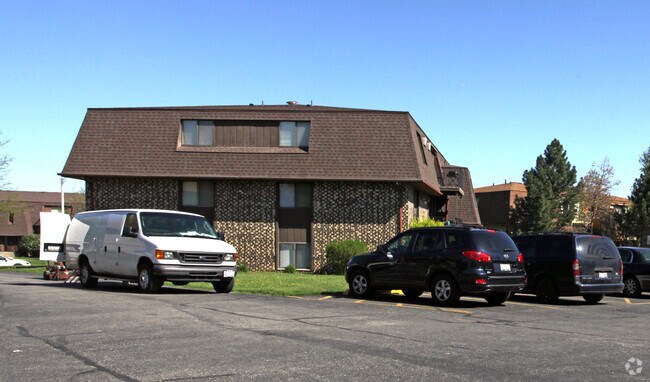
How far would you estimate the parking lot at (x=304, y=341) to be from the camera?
24.1ft

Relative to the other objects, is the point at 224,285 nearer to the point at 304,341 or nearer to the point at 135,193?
the point at 304,341

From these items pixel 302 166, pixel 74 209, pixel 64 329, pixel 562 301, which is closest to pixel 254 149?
pixel 302 166

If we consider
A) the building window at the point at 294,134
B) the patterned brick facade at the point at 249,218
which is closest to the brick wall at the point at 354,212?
the patterned brick facade at the point at 249,218

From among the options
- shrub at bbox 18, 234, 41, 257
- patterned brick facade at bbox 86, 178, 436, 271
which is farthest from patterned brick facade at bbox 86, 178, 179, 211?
shrub at bbox 18, 234, 41, 257

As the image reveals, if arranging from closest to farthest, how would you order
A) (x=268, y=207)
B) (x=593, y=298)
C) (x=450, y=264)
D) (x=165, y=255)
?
(x=450, y=264) < (x=165, y=255) < (x=593, y=298) < (x=268, y=207)

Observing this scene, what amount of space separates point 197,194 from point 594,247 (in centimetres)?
2179

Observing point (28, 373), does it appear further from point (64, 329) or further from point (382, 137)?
point (382, 137)

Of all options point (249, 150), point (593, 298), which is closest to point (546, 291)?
point (593, 298)

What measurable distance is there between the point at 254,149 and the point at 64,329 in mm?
24963

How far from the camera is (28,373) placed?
23.3ft

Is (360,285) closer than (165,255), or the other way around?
(165,255)

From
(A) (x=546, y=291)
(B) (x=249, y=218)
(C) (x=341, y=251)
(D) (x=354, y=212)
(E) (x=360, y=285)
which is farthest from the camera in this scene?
(B) (x=249, y=218)

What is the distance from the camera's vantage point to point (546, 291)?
1755 centimetres

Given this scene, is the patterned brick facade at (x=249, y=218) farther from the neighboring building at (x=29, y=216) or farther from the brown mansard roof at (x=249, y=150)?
the neighboring building at (x=29, y=216)
